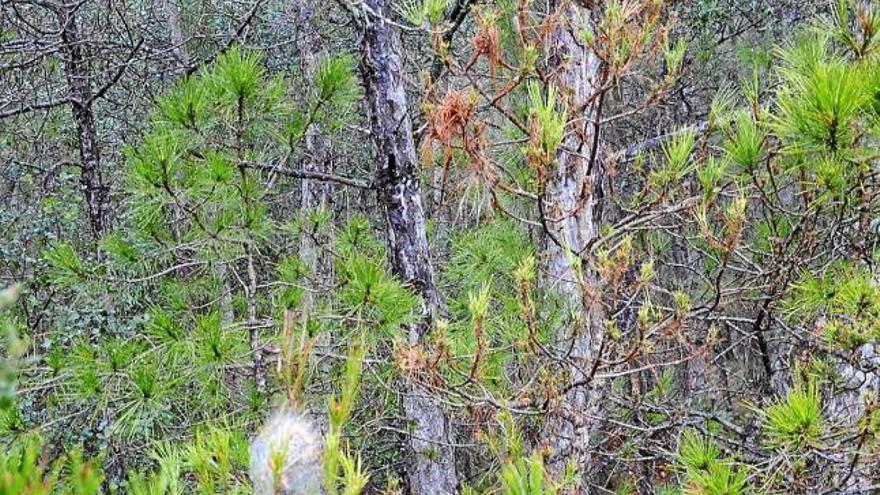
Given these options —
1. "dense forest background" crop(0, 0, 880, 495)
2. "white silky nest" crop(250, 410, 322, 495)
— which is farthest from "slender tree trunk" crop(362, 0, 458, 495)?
"white silky nest" crop(250, 410, 322, 495)

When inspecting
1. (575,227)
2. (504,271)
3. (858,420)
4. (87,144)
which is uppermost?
(87,144)

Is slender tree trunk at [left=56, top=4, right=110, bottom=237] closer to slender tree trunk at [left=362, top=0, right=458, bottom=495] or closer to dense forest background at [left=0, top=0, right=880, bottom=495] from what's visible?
dense forest background at [left=0, top=0, right=880, bottom=495]

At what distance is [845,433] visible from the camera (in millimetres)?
1843

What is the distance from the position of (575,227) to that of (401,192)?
31.9 inches

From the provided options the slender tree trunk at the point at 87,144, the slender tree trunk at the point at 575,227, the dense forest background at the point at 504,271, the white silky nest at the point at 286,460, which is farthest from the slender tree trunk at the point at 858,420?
the slender tree trunk at the point at 87,144

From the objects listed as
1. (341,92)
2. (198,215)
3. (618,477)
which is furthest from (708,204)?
(618,477)

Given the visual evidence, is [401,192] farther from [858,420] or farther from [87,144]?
[87,144]

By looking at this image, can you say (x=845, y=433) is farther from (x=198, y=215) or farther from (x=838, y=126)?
(x=198, y=215)

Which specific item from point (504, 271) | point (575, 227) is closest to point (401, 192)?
point (504, 271)

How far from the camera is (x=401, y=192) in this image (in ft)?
10.2

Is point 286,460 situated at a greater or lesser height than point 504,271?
greater

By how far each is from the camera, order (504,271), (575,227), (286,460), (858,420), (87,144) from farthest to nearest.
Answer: (87,144) < (504,271) < (575,227) < (858,420) < (286,460)

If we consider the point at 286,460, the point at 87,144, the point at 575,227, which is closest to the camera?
the point at 286,460

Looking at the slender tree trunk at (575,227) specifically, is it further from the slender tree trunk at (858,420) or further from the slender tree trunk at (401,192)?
the slender tree trunk at (858,420)
